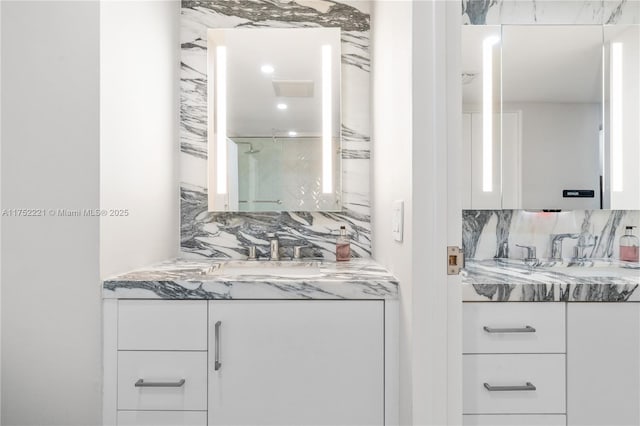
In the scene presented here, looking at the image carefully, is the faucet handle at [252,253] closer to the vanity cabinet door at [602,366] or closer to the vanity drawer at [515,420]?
the vanity drawer at [515,420]

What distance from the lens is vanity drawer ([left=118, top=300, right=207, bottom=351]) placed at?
1.20 m

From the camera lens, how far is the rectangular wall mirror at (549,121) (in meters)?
1.76

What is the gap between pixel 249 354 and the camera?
3.96ft

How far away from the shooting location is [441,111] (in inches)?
36.5

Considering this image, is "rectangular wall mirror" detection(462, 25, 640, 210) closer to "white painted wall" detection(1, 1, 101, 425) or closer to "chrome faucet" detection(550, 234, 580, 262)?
"chrome faucet" detection(550, 234, 580, 262)

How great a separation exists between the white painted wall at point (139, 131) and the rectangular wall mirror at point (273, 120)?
19 centimetres

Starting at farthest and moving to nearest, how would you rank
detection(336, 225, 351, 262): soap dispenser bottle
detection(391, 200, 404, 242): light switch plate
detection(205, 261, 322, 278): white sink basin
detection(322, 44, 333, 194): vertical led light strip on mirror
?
detection(322, 44, 333, 194): vertical led light strip on mirror, detection(336, 225, 351, 262): soap dispenser bottle, detection(205, 261, 322, 278): white sink basin, detection(391, 200, 404, 242): light switch plate

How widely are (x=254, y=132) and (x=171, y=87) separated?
41cm

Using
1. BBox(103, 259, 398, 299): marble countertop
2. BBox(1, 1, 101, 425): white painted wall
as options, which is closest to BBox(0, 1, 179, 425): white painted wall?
BBox(1, 1, 101, 425): white painted wall

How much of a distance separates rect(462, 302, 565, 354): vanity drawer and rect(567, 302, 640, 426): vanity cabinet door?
0.05m

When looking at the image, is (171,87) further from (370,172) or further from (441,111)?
(441,111)

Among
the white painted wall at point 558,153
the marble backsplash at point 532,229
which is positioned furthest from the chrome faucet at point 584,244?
the white painted wall at point 558,153

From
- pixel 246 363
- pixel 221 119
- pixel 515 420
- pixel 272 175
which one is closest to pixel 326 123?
pixel 272 175

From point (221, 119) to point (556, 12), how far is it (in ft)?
5.17
